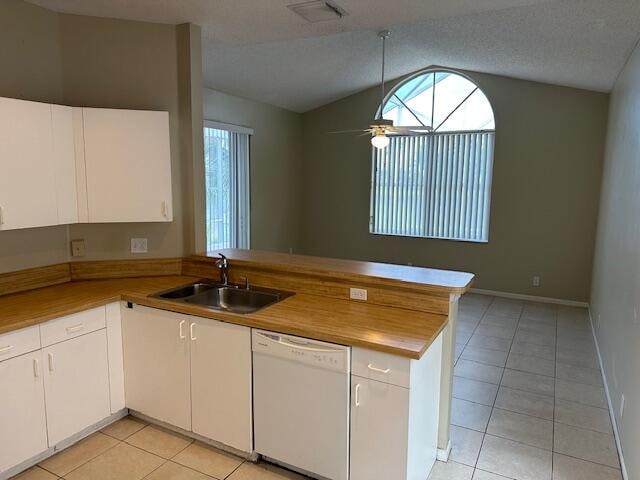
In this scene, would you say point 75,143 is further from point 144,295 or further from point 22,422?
point 22,422

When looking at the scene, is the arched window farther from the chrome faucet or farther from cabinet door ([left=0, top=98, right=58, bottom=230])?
cabinet door ([left=0, top=98, right=58, bottom=230])

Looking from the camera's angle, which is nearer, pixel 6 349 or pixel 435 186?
pixel 6 349

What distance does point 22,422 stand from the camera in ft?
7.45

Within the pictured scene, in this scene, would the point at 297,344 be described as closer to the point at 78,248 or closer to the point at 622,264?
the point at 78,248

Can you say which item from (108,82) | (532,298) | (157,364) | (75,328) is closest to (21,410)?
(75,328)

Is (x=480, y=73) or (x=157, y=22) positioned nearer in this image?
(x=157, y=22)

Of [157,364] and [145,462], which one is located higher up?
[157,364]

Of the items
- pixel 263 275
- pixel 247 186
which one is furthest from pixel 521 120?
pixel 263 275

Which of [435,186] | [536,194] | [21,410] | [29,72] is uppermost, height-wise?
[29,72]

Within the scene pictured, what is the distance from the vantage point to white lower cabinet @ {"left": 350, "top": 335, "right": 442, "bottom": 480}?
6.31 feet

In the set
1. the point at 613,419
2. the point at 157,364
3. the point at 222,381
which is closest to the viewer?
the point at 222,381

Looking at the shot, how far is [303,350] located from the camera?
2.13m

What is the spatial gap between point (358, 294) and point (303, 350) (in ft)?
1.91

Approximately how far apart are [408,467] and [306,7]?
2.62 metres
